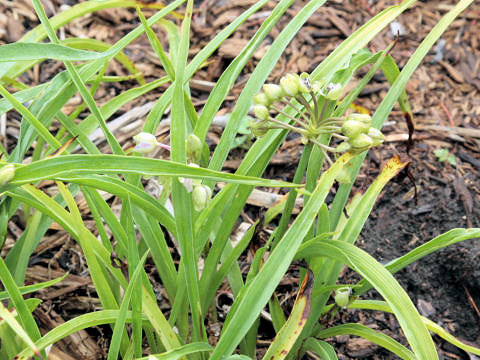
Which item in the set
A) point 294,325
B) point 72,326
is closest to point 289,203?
point 294,325

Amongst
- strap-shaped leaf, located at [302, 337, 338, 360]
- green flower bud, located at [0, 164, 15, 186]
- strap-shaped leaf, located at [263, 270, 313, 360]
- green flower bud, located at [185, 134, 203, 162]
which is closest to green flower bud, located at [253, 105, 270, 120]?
green flower bud, located at [185, 134, 203, 162]

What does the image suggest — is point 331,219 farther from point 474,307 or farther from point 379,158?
point 379,158

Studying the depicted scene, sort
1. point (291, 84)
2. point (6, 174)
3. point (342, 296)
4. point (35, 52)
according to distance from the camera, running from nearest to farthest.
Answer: point (6, 174) < point (291, 84) < point (35, 52) < point (342, 296)

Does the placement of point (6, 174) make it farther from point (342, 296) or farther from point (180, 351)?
point (342, 296)

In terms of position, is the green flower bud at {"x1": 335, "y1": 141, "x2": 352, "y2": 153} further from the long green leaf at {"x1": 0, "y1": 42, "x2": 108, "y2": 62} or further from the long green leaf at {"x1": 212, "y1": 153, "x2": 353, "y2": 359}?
the long green leaf at {"x1": 0, "y1": 42, "x2": 108, "y2": 62}

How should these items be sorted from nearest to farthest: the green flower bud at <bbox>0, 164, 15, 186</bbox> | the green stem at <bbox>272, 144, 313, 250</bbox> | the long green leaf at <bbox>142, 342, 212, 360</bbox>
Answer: the green flower bud at <bbox>0, 164, 15, 186</bbox> → the long green leaf at <bbox>142, 342, 212, 360</bbox> → the green stem at <bbox>272, 144, 313, 250</bbox>

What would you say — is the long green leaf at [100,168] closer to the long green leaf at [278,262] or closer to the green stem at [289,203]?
the long green leaf at [278,262]
